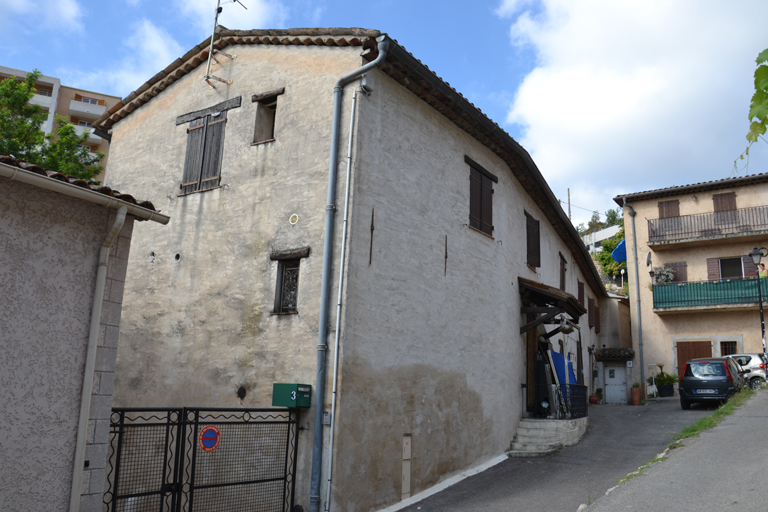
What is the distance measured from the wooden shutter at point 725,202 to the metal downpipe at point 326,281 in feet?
70.8

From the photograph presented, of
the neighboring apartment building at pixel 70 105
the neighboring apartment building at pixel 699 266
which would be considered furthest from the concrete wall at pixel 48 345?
the neighboring apartment building at pixel 70 105

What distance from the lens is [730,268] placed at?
2544cm

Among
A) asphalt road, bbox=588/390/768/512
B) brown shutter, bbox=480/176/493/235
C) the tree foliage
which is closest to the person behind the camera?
asphalt road, bbox=588/390/768/512

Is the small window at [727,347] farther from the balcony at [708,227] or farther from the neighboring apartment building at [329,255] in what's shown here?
the neighboring apartment building at [329,255]

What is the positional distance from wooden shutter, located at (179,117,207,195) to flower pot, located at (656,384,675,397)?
21.4 metres

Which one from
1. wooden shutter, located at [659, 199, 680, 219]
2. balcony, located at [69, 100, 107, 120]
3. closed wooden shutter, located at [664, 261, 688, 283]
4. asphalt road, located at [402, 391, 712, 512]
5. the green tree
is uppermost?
balcony, located at [69, 100, 107, 120]

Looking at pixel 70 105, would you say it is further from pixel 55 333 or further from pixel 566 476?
pixel 566 476

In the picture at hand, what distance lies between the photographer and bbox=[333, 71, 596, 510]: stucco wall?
8914 mm

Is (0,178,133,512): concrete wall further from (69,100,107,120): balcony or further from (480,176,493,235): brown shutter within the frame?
(69,100,107,120): balcony

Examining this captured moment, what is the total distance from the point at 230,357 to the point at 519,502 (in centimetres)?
511

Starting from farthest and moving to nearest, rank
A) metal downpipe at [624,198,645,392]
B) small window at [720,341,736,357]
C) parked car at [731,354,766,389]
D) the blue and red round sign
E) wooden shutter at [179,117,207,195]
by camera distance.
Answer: metal downpipe at [624,198,645,392]
small window at [720,341,736,357]
parked car at [731,354,766,389]
wooden shutter at [179,117,207,195]
the blue and red round sign

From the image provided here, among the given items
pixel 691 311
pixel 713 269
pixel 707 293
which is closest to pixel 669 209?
pixel 713 269

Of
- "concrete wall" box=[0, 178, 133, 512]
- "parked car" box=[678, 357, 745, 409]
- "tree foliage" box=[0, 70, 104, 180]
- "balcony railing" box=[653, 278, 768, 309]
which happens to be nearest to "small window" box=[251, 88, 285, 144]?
"concrete wall" box=[0, 178, 133, 512]

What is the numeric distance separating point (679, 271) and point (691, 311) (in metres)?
2.01
